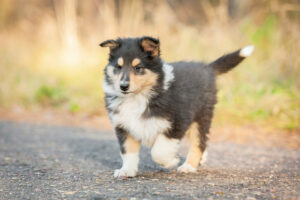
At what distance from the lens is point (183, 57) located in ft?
28.6

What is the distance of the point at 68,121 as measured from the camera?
795 centimetres

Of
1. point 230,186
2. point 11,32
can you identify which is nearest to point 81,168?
point 230,186

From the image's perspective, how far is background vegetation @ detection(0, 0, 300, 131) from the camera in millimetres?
7074

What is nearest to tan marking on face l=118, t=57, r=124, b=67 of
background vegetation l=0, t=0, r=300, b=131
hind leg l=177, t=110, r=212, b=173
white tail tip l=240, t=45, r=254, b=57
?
hind leg l=177, t=110, r=212, b=173

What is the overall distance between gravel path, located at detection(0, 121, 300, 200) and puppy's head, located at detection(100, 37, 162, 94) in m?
0.90

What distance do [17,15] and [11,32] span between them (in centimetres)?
452

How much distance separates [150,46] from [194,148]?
1.24 m

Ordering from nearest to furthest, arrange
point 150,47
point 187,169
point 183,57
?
point 150,47 → point 187,169 → point 183,57

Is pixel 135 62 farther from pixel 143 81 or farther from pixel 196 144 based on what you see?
pixel 196 144

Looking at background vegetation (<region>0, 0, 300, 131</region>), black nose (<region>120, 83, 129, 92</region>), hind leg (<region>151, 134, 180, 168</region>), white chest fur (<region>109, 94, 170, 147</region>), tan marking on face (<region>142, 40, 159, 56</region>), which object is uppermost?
background vegetation (<region>0, 0, 300, 131</region>)

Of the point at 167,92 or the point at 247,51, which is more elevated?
the point at 247,51

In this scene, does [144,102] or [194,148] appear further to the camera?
[194,148]

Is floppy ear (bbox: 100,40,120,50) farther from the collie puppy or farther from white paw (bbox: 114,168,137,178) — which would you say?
white paw (bbox: 114,168,137,178)

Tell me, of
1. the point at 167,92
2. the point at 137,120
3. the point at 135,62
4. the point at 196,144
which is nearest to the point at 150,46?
the point at 135,62
